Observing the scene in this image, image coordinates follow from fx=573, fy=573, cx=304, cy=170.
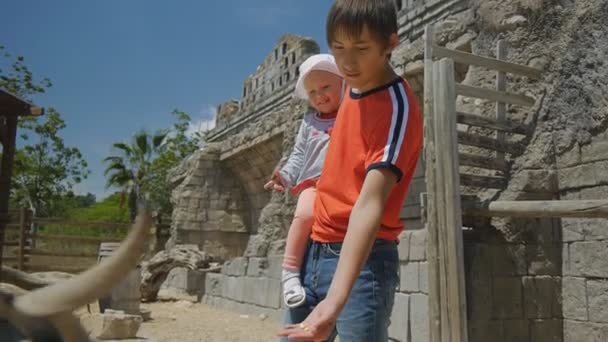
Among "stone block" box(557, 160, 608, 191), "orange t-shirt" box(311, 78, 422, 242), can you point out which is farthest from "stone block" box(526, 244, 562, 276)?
"orange t-shirt" box(311, 78, 422, 242)

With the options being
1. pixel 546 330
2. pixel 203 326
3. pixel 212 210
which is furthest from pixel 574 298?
pixel 212 210

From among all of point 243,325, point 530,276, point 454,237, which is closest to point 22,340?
point 454,237

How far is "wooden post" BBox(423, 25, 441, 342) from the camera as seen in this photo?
4445 millimetres

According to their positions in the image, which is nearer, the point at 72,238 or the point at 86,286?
the point at 86,286

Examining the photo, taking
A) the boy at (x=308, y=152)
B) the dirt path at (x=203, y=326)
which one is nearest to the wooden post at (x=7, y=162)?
the dirt path at (x=203, y=326)

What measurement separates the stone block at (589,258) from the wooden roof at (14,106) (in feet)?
18.4

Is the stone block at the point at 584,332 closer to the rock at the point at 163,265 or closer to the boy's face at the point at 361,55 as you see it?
the boy's face at the point at 361,55

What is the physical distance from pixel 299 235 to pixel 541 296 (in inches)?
151

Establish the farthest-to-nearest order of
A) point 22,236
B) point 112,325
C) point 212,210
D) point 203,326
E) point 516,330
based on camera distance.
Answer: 1. point 212,210
2. point 22,236
3. point 203,326
4. point 112,325
5. point 516,330

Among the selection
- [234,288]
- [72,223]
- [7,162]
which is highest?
[7,162]

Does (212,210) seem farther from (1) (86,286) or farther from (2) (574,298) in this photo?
(1) (86,286)

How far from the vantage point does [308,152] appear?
215cm

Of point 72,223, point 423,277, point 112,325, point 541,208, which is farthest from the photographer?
point 72,223

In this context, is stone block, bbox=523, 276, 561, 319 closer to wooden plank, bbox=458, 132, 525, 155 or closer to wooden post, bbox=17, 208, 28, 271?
wooden plank, bbox=458, 132, 525, 155
